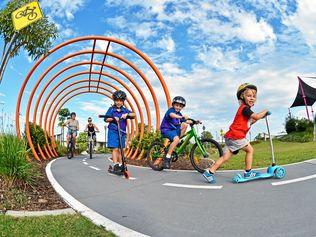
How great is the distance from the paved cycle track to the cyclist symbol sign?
2909 millimetres

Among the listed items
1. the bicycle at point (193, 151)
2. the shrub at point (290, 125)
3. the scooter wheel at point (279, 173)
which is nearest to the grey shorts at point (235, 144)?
the scooter wheel at point (279, 173)

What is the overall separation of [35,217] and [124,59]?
32.0 ft

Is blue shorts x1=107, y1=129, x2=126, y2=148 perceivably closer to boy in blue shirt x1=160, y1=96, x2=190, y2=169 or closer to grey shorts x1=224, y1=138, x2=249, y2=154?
boy in blue shirt x1=160, y1=96, x2=190, y2=169

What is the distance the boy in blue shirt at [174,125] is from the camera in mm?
8055

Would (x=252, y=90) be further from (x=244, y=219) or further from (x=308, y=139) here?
(x=308, y=139)

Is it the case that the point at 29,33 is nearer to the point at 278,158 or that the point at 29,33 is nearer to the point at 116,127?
the point at 116,127

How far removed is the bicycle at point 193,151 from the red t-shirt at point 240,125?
1.07 m

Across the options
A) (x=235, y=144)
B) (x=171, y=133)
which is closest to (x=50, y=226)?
(x=235, y=144)

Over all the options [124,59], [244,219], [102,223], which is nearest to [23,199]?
[102,223]

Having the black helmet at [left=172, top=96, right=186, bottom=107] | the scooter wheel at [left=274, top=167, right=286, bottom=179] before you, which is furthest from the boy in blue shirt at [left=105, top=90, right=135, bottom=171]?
the scooter wheel at [left=274, top=167, right=286, bottom=179]

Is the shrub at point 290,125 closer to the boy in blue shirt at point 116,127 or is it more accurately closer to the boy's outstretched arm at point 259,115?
the boy in blue shirt at point 116,127

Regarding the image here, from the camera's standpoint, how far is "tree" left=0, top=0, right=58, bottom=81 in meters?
8.66

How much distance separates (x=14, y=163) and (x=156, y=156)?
3.84 m

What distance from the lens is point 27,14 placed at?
6.01 meters
